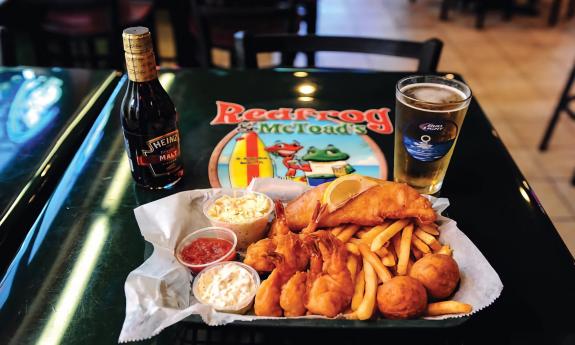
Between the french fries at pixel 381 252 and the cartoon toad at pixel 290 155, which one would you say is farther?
the cartoon toad at pixel 290 155

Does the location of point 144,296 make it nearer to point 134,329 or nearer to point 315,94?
point 134,329

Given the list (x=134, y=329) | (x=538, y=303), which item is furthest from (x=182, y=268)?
(x=538, y=303)

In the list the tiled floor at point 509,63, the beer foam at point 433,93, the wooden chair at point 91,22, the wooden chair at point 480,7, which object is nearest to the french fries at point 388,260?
the beer foam at point 433,93

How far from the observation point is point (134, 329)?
0.92 m

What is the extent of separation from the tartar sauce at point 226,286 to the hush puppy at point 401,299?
0.27 metres

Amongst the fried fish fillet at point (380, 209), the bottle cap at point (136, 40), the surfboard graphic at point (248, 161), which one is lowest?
the surfboard graphic at point (248, 161)

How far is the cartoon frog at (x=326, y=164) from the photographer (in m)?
1.42

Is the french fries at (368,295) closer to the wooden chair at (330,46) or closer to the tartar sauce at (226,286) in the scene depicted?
the tartar sauce at (226,286)

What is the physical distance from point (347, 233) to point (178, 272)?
1.29 feet

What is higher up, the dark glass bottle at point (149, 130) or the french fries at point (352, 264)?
the dark glass bottle at point (149, 130)

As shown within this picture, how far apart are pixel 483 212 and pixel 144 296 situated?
34.7 inches

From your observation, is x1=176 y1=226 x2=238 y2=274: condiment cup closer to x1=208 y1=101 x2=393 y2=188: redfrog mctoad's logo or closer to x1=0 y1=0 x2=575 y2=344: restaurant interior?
x1=0 y1=0 x2=575 y2=344: restaurant interior

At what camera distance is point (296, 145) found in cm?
156

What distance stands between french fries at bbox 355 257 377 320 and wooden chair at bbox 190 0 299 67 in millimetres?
1852
